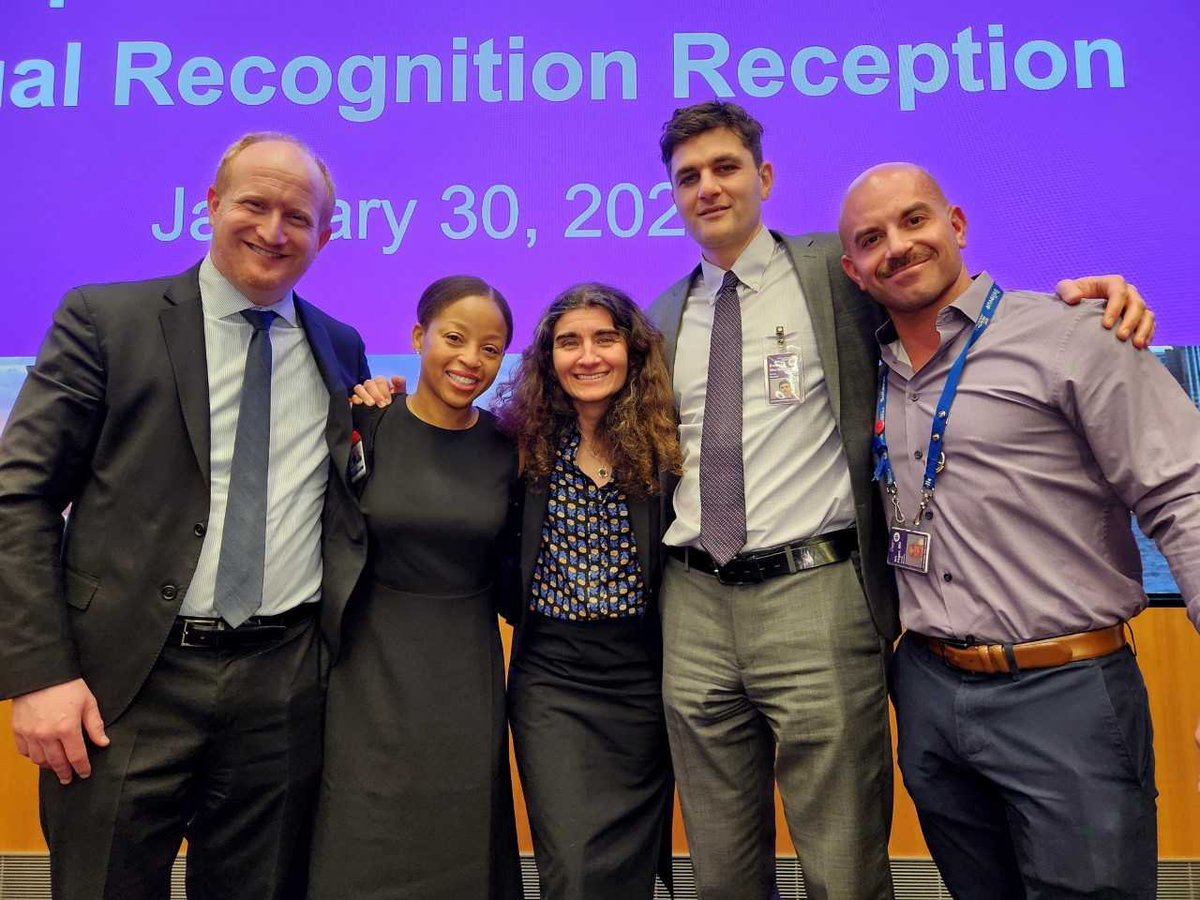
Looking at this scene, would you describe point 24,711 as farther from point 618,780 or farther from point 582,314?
point 582,314

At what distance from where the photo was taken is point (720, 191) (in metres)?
1.85

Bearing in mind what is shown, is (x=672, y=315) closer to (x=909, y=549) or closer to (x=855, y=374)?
(x=855, y=374)

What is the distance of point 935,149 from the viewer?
2.62m

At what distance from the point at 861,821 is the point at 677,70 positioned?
2.25 m

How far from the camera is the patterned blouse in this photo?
5.97 ft

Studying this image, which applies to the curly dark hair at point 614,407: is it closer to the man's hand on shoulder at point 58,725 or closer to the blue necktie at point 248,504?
the blue necktie at point 248,504

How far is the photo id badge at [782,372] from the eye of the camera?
1748mm

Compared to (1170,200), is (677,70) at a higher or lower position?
higher

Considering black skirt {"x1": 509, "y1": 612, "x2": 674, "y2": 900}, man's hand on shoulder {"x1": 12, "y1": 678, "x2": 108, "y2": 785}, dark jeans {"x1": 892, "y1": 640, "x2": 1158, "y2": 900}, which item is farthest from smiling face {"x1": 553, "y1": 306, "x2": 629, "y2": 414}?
man's hand on shoulder {"x1": 12, "y1": 678, "x2": 108, "y2": 785}

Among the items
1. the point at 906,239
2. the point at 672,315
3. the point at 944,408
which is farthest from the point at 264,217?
the point at 944,408

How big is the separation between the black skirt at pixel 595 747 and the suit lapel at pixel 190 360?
777 millimetres

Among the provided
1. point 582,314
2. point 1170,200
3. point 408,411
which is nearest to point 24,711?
point 408,411

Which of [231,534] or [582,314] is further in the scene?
[582,314]

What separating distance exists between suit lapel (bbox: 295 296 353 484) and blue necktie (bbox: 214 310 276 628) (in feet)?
0.41
